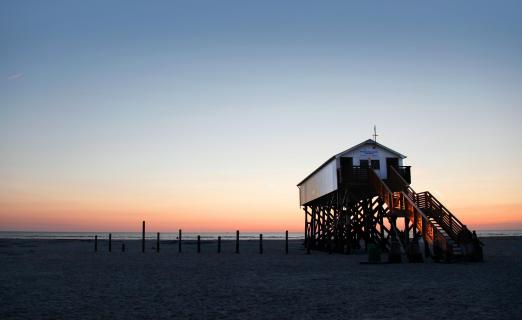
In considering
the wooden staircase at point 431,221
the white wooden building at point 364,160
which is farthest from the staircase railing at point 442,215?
the white wooden building at point 364,160

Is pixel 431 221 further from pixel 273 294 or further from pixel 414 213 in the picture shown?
pixel 273 294

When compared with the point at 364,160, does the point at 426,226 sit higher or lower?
lower

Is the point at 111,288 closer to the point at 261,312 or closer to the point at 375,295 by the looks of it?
the point at 261,312

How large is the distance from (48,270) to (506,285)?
883 inches

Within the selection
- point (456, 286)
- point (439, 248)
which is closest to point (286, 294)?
point (456, 286)

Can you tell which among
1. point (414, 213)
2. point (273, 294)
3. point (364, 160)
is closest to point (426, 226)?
point (414, 213)

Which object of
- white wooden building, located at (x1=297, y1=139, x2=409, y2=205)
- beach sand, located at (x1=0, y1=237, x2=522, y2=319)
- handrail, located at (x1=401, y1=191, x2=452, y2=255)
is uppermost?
white wooden building, located at (x1=297, y1=139, x2=409, y2=205)

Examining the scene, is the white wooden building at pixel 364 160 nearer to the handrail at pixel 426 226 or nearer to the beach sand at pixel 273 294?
the handrail at pixel 426 226

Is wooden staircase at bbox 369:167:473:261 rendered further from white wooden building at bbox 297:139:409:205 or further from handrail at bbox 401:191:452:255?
white wooden building at bbox 297:139:409:205

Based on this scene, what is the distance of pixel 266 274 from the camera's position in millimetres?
21812

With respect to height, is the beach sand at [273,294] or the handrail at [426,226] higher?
the handrail at [426,226]

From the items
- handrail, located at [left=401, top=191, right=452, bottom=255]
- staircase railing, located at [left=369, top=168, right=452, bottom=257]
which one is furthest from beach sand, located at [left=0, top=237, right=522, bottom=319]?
staircase railing, located at [left=369, top=168, right=452, bottom=257]

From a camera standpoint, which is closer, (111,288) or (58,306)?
(58,306)

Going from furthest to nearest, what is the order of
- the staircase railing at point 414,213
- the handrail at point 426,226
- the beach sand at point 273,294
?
the staircase railing at point 414,213
the handrail at point 426,226
the beach sand at point 273,294
